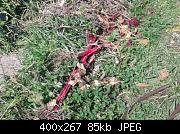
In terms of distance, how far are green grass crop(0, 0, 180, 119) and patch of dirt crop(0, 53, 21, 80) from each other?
0.31ft

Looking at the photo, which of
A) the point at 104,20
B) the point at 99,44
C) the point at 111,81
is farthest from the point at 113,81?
the point at 104,20

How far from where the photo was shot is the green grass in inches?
144

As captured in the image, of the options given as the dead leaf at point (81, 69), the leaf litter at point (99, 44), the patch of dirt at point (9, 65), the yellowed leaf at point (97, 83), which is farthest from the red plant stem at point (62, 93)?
the patch of dirt at point (9, 65)

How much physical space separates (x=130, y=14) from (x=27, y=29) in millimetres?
1117

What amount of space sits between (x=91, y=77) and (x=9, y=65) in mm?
815

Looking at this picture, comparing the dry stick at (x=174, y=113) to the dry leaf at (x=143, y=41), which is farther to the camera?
the dry leaf at (x=143, y=41)

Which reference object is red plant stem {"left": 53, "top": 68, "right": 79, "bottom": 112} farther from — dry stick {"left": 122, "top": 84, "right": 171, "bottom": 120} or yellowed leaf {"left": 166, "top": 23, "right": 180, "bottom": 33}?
yellowed leaf {"left": 166, "top": 23, "right": 180, "bottom": 33}

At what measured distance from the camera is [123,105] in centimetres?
381

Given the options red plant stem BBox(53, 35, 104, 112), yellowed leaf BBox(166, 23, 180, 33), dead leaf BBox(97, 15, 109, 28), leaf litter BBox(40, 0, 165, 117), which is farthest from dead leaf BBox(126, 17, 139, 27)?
red plant stem BBox(53, 35, 104, 112)

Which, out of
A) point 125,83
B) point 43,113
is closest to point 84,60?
point 125,83

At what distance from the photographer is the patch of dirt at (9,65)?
13.1ft

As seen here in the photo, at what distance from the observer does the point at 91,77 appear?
395cm

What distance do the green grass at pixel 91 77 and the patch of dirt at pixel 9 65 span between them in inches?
3.7

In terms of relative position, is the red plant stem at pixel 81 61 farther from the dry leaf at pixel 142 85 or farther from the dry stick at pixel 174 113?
the dry stick at pixel 174 113
